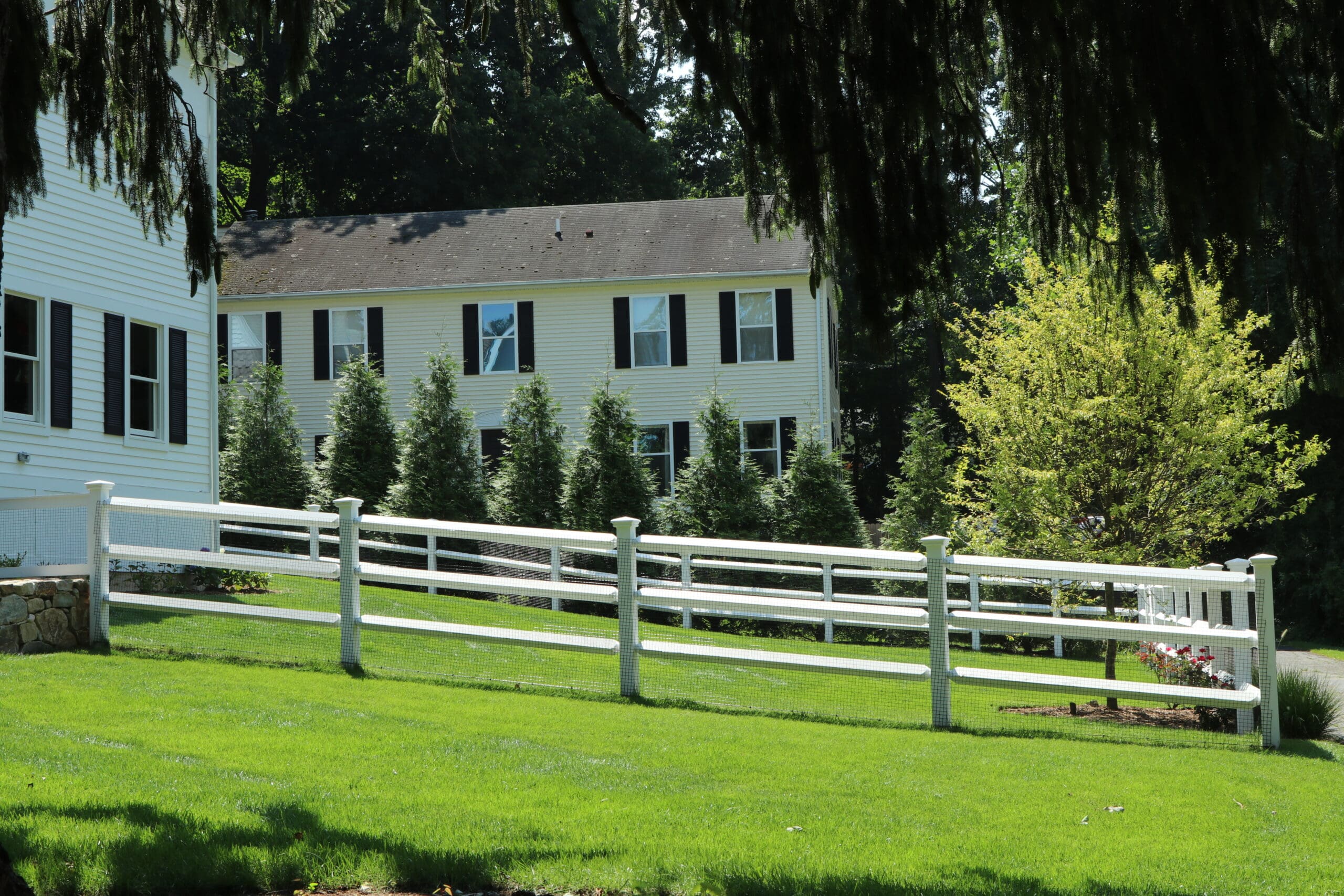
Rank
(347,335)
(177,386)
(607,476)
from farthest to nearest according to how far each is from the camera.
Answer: (347,335)
(607,476)
(177,386)

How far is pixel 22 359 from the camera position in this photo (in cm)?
1490

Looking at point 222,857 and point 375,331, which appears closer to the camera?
point 222,857

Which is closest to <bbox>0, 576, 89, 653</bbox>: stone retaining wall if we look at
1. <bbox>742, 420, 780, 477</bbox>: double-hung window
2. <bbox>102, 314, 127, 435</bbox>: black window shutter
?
<bbox>102, 314, 127, 435</bbox>: black window shutter

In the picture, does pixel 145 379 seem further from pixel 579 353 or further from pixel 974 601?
pixel 974 601

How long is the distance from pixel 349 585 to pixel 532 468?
1227 cm

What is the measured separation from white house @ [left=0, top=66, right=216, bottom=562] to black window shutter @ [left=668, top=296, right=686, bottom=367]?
10423mm

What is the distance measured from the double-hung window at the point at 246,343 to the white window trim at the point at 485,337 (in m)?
4.69

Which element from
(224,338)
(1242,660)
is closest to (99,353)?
(224,338)

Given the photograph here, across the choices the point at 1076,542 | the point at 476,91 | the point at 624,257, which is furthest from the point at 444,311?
the point at 1076,542

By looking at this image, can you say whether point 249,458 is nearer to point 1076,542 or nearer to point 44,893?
point 1076,542

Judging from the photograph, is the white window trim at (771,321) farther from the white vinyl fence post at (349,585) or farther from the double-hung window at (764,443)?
the white vinyl fence post at (349,585)

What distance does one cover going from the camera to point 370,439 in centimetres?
2358

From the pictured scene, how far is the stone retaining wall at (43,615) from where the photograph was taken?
10180 mm

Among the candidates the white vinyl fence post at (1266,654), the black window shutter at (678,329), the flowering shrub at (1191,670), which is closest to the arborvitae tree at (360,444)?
the black window shutter at (678,329)
